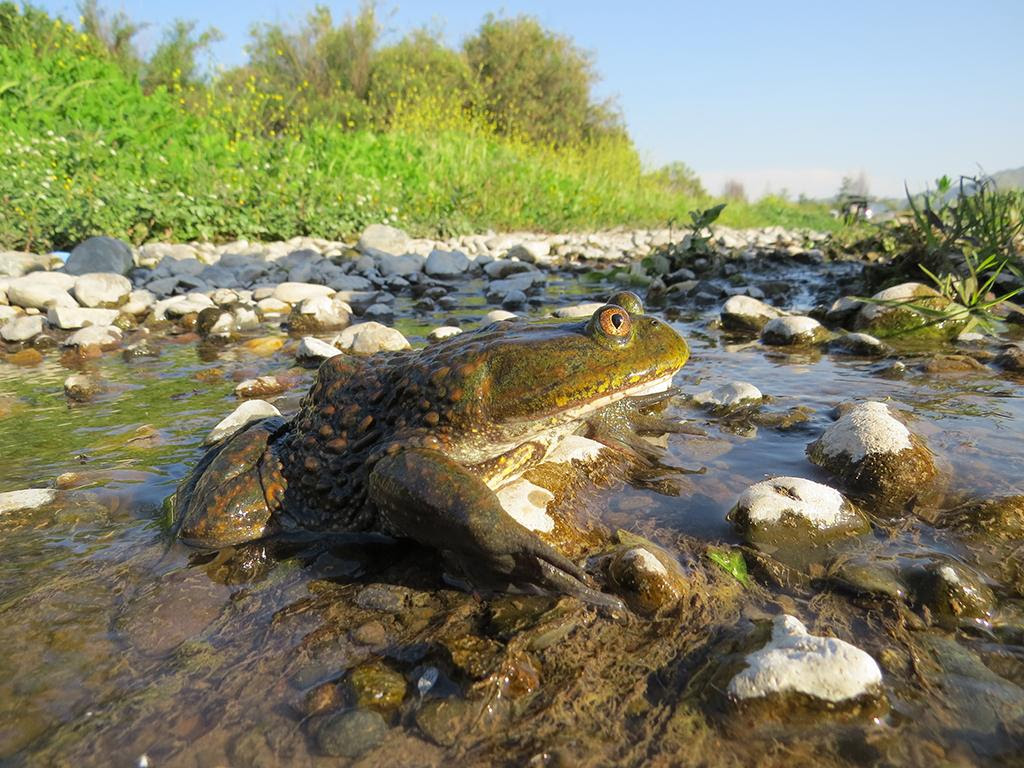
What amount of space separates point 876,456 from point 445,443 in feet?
6.65

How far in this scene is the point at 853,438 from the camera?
3145 mm

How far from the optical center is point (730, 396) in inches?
168

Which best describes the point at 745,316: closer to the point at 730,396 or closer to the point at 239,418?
the point at 730,396

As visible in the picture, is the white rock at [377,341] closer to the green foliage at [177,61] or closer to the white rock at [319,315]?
the white rock at [319,315]

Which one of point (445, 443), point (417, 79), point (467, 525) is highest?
point (417, 79)

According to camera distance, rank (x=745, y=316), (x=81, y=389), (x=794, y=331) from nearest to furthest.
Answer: (x=81, y=389) < (x=794, y=331) < (x=745, y=316)

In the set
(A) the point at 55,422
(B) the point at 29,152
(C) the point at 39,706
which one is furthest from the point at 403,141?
(C) the point at 39,706

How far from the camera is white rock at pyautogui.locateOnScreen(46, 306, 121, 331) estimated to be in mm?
7230

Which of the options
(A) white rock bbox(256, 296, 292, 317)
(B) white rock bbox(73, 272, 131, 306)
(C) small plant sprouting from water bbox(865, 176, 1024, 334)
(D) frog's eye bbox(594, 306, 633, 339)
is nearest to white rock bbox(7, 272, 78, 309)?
(B) white rock bbox(73, 272, 131, 306)

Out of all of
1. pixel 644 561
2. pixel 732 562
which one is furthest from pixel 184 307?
pixel 732 562

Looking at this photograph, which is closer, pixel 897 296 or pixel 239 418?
pixel 239 418

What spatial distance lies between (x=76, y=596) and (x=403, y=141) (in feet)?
54.4

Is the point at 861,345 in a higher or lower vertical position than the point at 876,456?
lower

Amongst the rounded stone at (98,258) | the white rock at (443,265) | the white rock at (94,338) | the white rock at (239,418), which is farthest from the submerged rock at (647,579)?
the rounded stone at (98,258)
